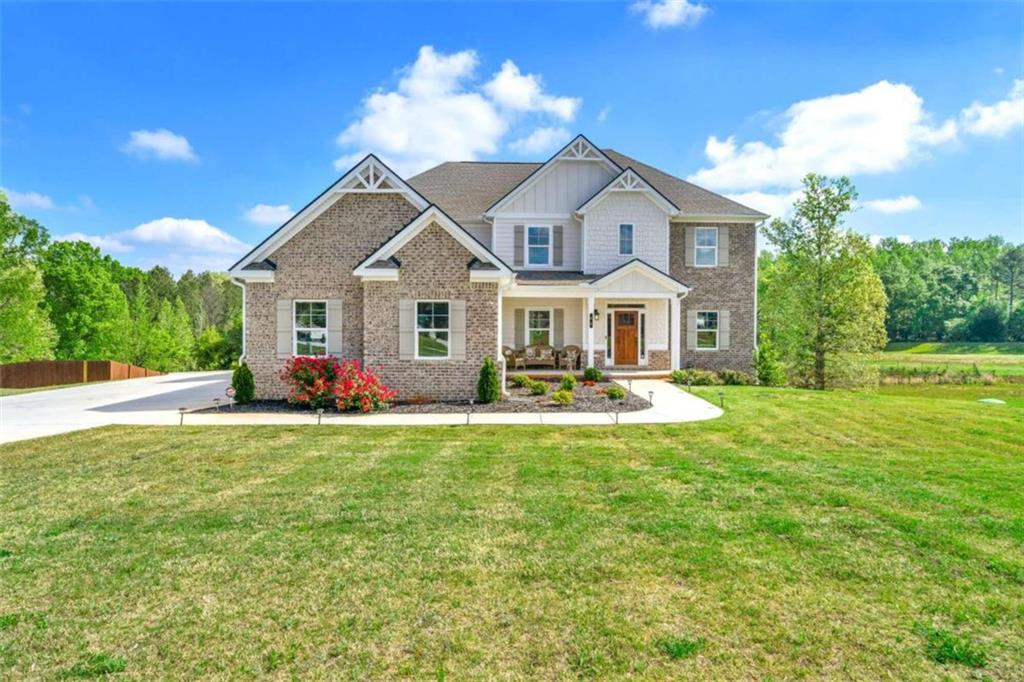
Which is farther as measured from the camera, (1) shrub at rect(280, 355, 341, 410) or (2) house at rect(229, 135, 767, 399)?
(2) house at rect(229, 135, 767, 399)

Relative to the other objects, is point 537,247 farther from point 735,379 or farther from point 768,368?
point 768,368

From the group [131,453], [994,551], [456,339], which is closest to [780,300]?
[456,339]

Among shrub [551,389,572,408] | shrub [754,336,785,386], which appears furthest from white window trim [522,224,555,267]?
shrub [754,336,785,386]

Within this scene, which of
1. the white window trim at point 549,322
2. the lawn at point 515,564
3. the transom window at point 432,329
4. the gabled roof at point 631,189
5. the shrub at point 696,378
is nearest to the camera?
the lawn at point 515,564

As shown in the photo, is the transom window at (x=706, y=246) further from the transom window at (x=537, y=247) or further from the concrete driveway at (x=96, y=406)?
the concrete driveway at (x=96, y=406)

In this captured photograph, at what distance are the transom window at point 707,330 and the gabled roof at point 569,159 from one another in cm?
703

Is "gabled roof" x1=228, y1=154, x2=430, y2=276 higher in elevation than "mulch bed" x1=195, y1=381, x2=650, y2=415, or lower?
higher

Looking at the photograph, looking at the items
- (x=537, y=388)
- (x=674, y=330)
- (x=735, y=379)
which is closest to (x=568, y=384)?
(x=537, y=388)

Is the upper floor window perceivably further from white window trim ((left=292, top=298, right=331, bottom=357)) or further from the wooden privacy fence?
the wooden privacy fence

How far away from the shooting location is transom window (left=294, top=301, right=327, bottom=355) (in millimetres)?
15312

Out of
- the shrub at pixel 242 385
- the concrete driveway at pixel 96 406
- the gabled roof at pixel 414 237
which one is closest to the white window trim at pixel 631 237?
the gabled roof at pixel 414 237

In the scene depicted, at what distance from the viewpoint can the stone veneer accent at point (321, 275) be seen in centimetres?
1520

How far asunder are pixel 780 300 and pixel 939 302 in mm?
60989

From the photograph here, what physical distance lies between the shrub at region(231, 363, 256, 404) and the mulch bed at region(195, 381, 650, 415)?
0.25 metres
